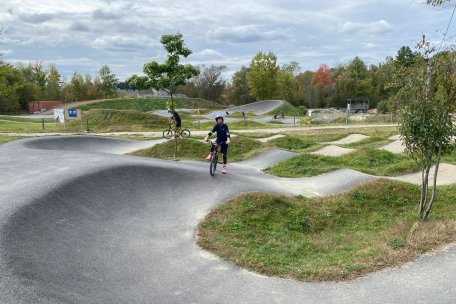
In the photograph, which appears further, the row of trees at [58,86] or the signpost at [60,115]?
the row of trees at [58,86]

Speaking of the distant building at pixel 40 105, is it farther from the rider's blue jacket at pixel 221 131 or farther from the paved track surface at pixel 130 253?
the rider's blue jacket at pixel 221 131

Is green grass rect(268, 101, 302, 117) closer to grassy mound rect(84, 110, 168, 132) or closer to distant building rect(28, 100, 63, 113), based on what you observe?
grassy mound rect(84, 110, 168, 132)

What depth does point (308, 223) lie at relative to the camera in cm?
1033

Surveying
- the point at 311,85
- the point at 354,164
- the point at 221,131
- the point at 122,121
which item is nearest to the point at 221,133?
the point at 221,131

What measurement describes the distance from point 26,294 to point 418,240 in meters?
7.06

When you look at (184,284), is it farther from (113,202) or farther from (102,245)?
(113,202)

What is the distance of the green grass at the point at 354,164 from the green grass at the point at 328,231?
4322 mm

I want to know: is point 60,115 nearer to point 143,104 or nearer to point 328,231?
point 328,231

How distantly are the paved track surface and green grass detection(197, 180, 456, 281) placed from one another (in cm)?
37

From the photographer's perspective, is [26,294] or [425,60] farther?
[425,60]

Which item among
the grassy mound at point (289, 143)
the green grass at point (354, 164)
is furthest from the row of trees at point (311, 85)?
the green grass at point (354, 164)

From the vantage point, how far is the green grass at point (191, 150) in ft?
74.0

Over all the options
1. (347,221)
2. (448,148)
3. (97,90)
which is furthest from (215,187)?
(97,90)

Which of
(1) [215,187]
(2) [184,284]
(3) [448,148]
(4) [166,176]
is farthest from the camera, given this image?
(4) [166,176]
